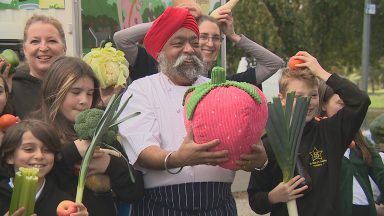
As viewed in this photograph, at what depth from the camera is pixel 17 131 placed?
2816 mm

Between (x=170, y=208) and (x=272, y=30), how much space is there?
54.8 ft

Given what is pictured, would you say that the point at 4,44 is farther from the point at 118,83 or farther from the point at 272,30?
the point at 272,30

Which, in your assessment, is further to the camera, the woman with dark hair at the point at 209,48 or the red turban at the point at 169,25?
the woman with dark hair at the point at 209,48

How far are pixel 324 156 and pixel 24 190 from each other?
1.57 meters

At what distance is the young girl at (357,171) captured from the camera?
11.5 feet

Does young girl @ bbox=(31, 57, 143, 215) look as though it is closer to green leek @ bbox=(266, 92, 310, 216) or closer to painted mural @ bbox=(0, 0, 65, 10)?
green leek @ bbox=(266, 92, 310, 216)

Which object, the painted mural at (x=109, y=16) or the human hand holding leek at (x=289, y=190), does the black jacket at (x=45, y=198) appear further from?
the painted mural at (x=109, y=16)

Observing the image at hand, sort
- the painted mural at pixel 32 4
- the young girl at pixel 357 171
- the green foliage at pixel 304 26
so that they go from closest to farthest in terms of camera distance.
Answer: the young girl at pixel 357 171
the painted mural at pixel 32 4
the green foliage at pixel 304 26

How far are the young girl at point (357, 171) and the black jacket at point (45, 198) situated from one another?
1541 millimetres

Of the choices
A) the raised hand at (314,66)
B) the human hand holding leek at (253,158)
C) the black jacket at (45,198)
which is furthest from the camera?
the raised hand at (314,66)

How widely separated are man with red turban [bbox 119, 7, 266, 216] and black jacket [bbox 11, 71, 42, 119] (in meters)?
0.63

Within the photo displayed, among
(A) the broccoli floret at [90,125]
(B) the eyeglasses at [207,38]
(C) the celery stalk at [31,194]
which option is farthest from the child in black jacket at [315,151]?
(C) the celery stalk at [31,194]

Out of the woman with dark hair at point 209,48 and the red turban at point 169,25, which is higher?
the red turban at point 169,25

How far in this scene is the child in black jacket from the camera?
317 cm
